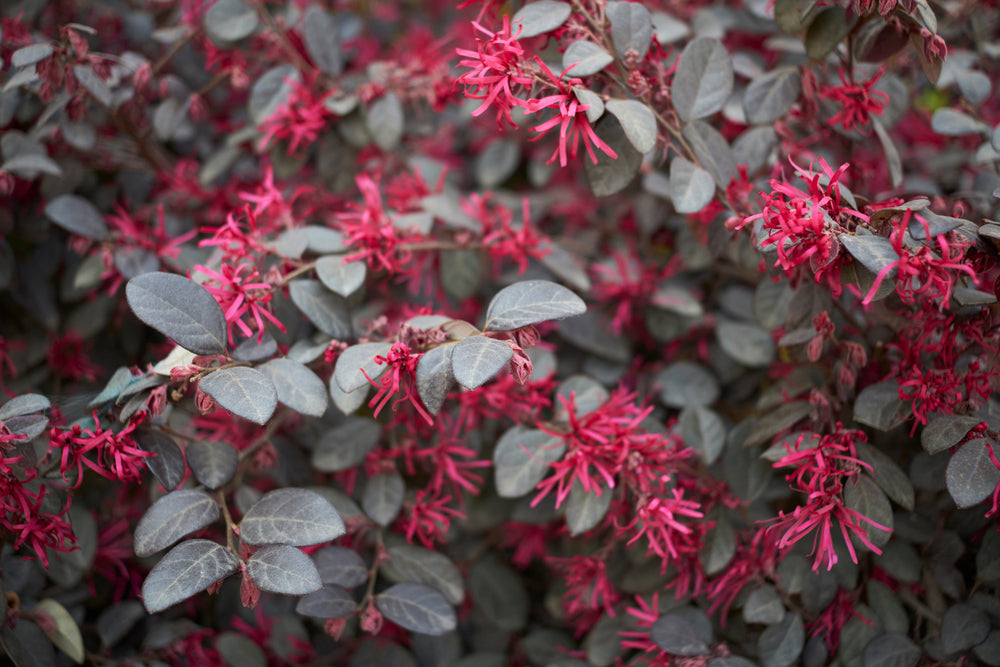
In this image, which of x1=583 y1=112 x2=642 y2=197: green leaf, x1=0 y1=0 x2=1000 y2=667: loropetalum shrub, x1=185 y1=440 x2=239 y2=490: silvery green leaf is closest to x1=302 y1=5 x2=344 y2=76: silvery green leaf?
x1=0 y1=0 x2=1000 y2=667: loropetalum shrub

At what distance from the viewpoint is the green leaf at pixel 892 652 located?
2.57ft

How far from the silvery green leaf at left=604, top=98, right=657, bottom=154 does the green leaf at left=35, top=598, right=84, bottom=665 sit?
2.81 feet

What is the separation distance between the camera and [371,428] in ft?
3.13

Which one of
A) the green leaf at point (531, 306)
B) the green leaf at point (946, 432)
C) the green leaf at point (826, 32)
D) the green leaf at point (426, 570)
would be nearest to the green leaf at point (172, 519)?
the green leaf at point (426, 570)

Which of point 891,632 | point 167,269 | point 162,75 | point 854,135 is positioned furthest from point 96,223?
point 891,632

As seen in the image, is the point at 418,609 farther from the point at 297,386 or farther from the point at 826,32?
the point at 826,32

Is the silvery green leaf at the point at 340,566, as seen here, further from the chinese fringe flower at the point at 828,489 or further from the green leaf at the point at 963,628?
the green leaf at the point at 963,628

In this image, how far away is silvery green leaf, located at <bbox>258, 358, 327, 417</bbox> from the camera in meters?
0.73

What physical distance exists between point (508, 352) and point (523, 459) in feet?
0.87

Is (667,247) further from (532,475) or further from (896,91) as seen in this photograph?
(532,475)

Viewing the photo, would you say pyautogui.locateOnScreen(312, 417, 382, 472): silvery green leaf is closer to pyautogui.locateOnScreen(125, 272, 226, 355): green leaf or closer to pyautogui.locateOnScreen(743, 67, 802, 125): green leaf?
pyautogui.locateOnScreen(125, 272, 226, 355): green leaf

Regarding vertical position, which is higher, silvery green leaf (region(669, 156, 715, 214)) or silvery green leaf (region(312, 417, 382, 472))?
silvery green leaf (region(669, 156, 715, 214))

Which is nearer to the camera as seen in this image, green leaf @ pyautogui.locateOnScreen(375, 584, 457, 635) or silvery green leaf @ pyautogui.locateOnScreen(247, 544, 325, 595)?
silvery green leaf @ pyautogui.locateOnScreen(247, 544, 325, 595)

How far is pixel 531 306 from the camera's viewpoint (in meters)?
0.72
